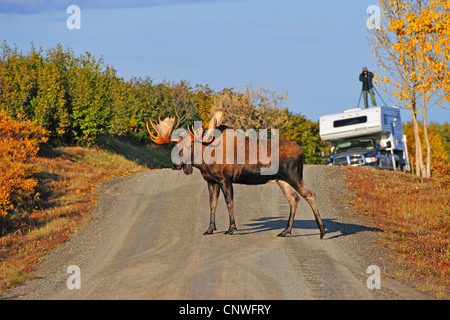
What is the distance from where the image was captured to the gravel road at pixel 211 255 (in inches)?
329

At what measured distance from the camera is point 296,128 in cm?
5197

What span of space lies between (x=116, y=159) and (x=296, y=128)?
23333mm

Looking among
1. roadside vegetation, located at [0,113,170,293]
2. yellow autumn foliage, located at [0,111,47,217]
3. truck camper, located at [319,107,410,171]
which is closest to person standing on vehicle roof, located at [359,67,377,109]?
truck camper, located at [319,107,410,171]

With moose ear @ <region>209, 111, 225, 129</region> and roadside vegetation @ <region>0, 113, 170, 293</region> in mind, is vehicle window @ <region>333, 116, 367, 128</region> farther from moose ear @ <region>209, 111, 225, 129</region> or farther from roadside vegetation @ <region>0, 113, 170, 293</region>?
moose ear @ <region>209, 111, 225, 129</region>

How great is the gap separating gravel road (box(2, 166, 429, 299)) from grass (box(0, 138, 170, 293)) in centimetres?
54

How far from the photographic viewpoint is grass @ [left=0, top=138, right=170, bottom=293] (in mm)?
13039

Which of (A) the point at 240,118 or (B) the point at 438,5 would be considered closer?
(B) the point at 438,5

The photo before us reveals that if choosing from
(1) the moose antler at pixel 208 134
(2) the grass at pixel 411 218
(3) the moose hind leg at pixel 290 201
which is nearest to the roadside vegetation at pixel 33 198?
(1) the moose antler at pixel 208 134

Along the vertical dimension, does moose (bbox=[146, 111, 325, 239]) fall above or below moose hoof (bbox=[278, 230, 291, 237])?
above

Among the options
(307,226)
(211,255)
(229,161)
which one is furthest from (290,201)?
(211,255)

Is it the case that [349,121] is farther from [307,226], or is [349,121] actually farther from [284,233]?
[284,233]
